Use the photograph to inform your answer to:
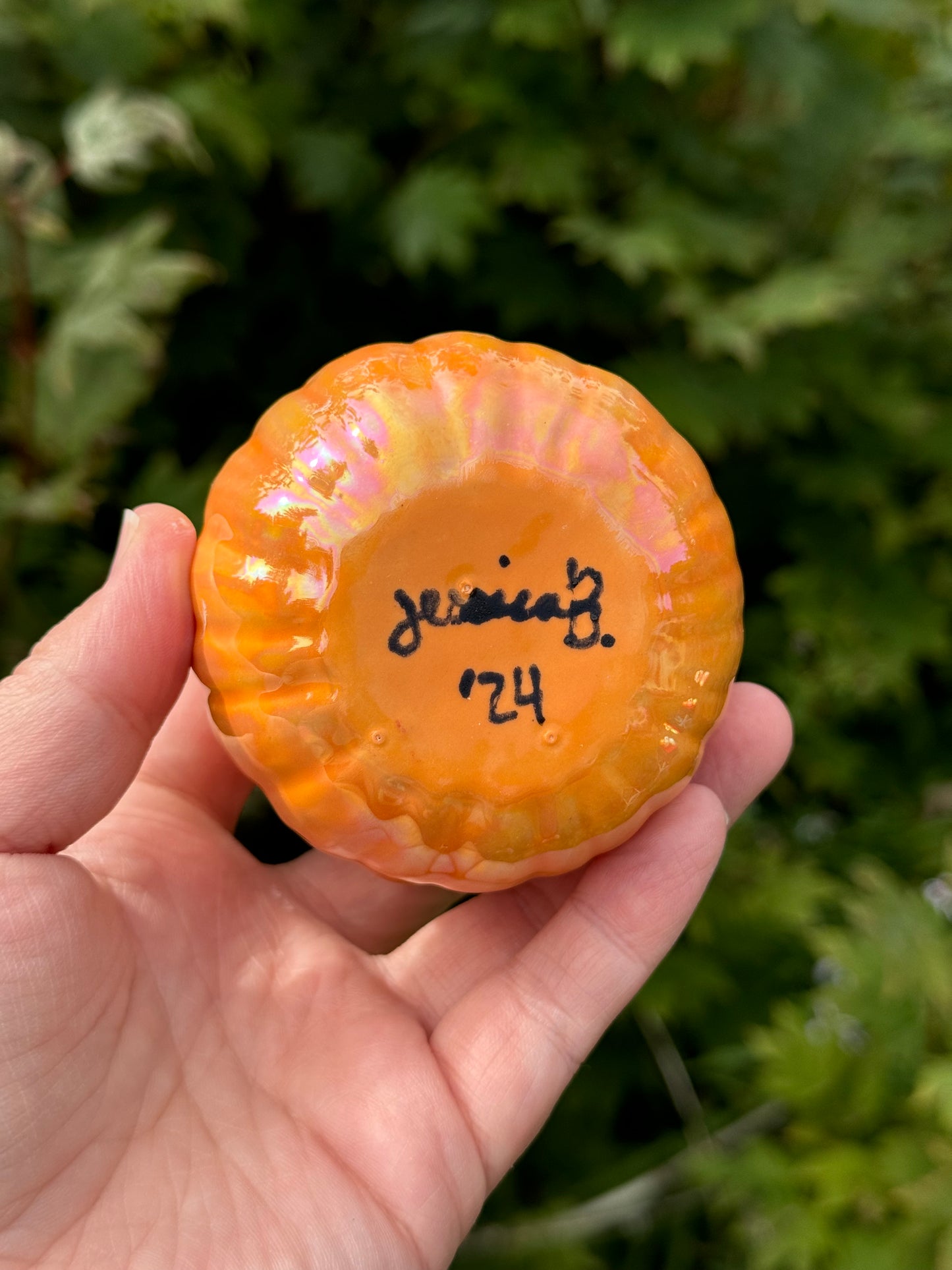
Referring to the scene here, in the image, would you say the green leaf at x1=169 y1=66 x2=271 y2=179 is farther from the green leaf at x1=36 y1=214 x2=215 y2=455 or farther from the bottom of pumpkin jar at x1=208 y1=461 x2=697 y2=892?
the bottom of pumpkin jar at x1=208 y1=461 x2=697 y2=892

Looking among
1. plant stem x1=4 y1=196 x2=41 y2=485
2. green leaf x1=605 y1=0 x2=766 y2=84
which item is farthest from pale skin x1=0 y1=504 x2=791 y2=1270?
green leaf x1=605 y1=0 x2=766 y2=84

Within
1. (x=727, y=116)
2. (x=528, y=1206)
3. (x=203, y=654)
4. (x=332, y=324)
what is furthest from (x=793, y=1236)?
Answer: (x=727, y=116)

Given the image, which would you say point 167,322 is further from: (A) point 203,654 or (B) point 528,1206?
(B) point 528,1206

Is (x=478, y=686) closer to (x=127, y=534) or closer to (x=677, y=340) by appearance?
(x=127, y=534)

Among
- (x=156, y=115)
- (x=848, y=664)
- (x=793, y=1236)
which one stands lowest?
(x=793, y=1236)

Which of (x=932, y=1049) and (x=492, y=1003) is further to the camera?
(x=932, y=1049)
